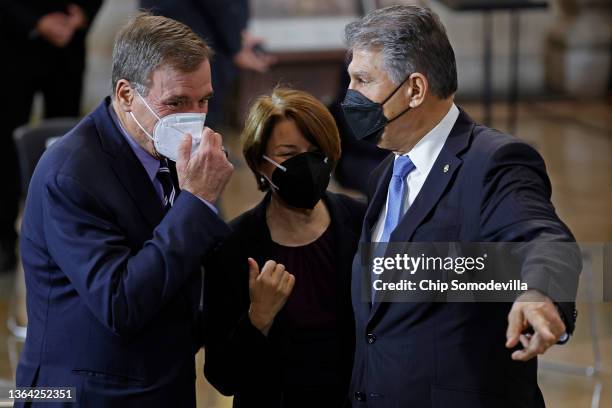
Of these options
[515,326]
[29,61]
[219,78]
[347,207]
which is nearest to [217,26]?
[219,78]

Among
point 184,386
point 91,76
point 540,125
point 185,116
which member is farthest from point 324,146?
point 91,76

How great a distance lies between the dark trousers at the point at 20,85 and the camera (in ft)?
21.2

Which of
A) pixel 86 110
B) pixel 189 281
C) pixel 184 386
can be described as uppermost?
pixel 189 281

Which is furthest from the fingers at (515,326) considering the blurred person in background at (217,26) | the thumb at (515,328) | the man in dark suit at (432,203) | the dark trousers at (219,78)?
the dark trousers at (219,78)

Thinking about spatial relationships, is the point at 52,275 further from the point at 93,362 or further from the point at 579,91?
the point at 579,91

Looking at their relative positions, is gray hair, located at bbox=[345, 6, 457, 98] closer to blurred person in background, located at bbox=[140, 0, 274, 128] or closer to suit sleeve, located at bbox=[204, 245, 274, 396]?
suit sleeve, located at bbox=[204, 245, 274, 396]

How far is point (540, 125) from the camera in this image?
9.90 meters

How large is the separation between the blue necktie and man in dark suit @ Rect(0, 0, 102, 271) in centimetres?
421

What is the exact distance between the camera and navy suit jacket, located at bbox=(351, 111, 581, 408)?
2.37 meters

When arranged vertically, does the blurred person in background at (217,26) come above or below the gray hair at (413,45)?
below

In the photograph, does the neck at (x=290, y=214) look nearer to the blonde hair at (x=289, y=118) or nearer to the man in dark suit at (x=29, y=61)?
the blonde hair at (x=289, y=118)

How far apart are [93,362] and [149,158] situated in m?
0.52

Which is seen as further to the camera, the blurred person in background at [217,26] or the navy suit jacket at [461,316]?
the blurred person in background at [217,26]

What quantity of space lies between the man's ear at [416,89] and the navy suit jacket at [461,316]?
0.11m
